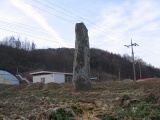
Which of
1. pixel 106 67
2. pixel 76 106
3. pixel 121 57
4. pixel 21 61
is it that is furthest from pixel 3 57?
pixel 76 106

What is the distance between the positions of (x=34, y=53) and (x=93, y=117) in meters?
81.0

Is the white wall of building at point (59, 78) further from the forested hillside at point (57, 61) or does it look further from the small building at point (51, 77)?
the forested hillside at point (57, 61)

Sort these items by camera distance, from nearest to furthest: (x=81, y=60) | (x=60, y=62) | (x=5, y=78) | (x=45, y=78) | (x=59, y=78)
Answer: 1. (x=81, y=60)
2. (x=5, y=78)
3. (x=45, y=78)
4. (x=59, y=78)
5. (x=60, y=62)

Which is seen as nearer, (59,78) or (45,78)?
(45,78)

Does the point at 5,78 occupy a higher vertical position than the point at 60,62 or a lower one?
lower

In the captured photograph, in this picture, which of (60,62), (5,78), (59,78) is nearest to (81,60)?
(5,78)

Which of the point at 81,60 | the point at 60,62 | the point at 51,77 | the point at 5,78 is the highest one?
the point at 60,62

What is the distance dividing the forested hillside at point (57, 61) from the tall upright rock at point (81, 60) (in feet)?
180

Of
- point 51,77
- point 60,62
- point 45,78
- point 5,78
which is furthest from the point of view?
point 60,62

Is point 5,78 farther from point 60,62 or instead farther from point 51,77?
point 60,62

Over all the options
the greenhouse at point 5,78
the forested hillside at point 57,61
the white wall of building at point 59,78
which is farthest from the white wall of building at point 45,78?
the forested hillside at point 57,61

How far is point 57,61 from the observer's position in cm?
8462

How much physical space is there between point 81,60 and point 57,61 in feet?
227

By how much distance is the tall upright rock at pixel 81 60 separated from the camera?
15195mm
